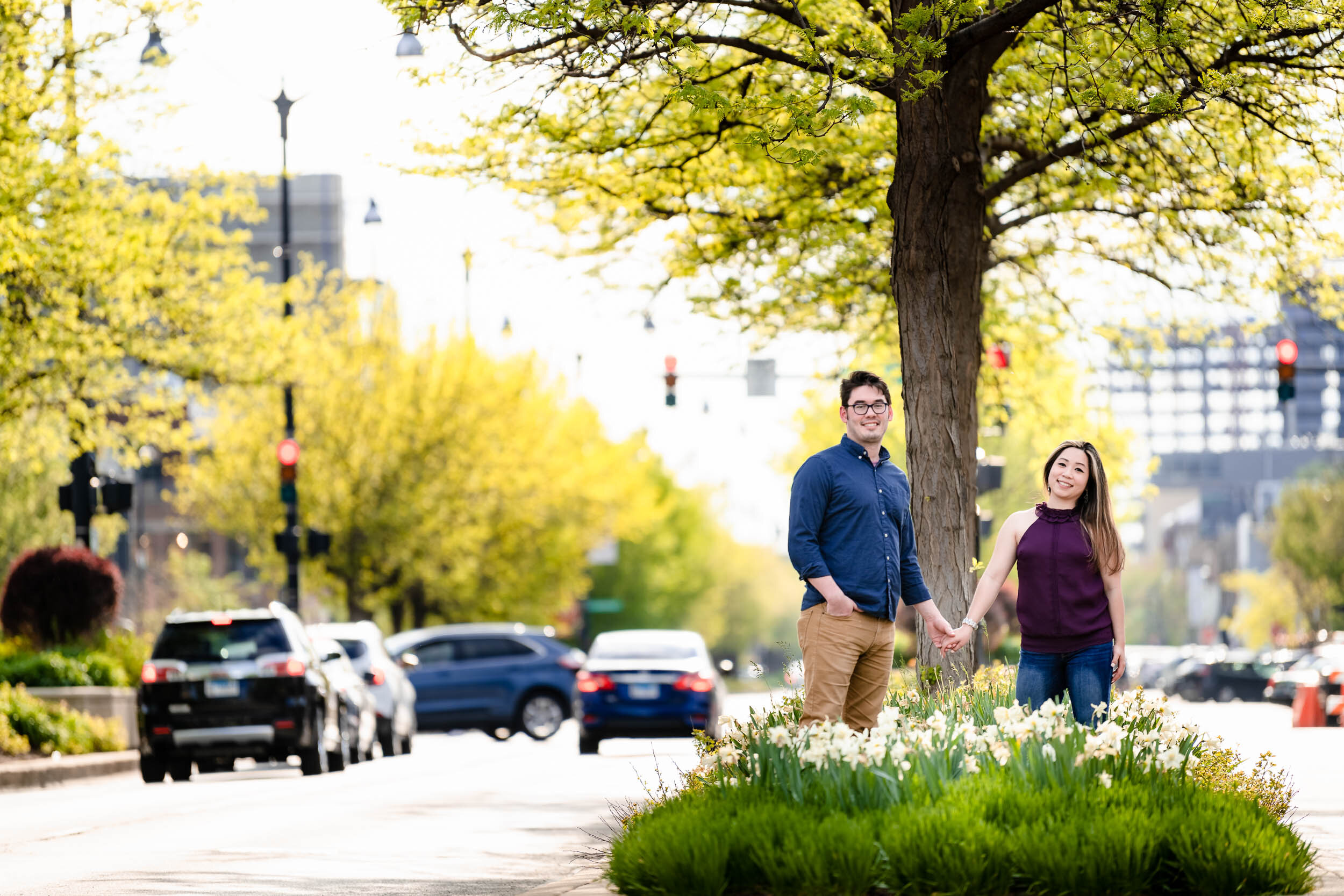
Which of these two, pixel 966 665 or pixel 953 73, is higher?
pixel 953 73

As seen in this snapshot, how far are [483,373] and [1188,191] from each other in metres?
33.2

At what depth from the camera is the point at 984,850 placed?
268 inches

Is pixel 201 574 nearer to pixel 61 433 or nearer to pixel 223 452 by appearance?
pixel 223 452

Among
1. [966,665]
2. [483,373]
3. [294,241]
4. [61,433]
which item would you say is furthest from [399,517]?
[294,241]

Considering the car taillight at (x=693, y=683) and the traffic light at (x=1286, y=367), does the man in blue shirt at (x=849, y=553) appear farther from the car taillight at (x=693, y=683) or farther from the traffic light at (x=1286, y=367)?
the traffic light at (x=1286, y=367)

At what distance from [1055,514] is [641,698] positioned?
1520 centimetres

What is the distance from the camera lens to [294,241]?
370 feet

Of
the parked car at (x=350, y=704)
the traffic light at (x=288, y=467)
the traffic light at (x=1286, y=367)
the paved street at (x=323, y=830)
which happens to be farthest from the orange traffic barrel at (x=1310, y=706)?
the traffic light at (x=288, y=467)

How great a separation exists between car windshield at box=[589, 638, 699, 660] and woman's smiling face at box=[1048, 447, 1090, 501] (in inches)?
622

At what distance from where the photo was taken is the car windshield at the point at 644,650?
24.5 metres

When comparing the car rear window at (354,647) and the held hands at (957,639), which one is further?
the car rear window at (354,647)

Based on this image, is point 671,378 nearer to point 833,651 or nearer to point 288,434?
point 288,434

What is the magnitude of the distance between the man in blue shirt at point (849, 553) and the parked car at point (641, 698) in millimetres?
14880

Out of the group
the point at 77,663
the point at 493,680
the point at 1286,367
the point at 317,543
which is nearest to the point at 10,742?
the point at 77,663
